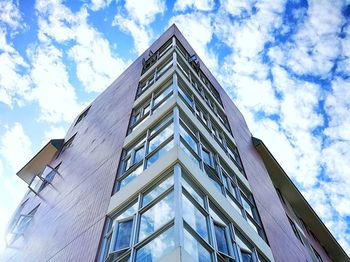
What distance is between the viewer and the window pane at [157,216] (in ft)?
23.9

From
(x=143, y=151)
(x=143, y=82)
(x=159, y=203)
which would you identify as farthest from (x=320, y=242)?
(x=159, y=203)

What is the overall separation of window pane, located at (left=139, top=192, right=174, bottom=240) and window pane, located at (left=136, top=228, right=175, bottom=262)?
0.30m

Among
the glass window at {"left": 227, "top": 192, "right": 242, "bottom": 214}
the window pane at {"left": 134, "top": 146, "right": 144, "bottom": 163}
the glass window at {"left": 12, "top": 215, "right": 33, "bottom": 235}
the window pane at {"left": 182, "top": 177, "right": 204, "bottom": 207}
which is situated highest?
the glass window at {"left": 12, "top": 215, "right": 33, "bottom": 235}

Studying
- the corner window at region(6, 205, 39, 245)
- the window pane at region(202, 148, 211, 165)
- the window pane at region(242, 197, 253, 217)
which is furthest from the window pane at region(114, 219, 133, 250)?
the corner window at region(6, 205, 39, 245)

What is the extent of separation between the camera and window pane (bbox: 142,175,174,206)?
832cm

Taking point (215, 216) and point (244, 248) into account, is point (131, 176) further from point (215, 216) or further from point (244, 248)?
point (244, 248)

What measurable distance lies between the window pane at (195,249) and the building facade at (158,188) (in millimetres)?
29

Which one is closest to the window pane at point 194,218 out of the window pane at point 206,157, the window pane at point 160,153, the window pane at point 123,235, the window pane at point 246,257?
the window pane at point 123,235

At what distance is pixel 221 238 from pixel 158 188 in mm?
2036

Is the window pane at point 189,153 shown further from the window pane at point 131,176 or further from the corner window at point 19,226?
the corner window at point 19,226

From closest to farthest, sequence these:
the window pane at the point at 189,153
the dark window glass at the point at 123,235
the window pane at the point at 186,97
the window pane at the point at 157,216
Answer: the window pane at the point at 157,216, the dark window glass at the point at 123,235, the window pane at the point at 189,153, the window pane at the point at 186,97

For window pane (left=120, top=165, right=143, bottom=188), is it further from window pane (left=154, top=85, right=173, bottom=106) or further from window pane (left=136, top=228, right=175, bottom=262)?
window pane (left=154, top=85, right=173, bottom=106)

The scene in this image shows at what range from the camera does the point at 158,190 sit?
A: 27.9 ft

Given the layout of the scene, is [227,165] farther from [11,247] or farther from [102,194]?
[11,247]
